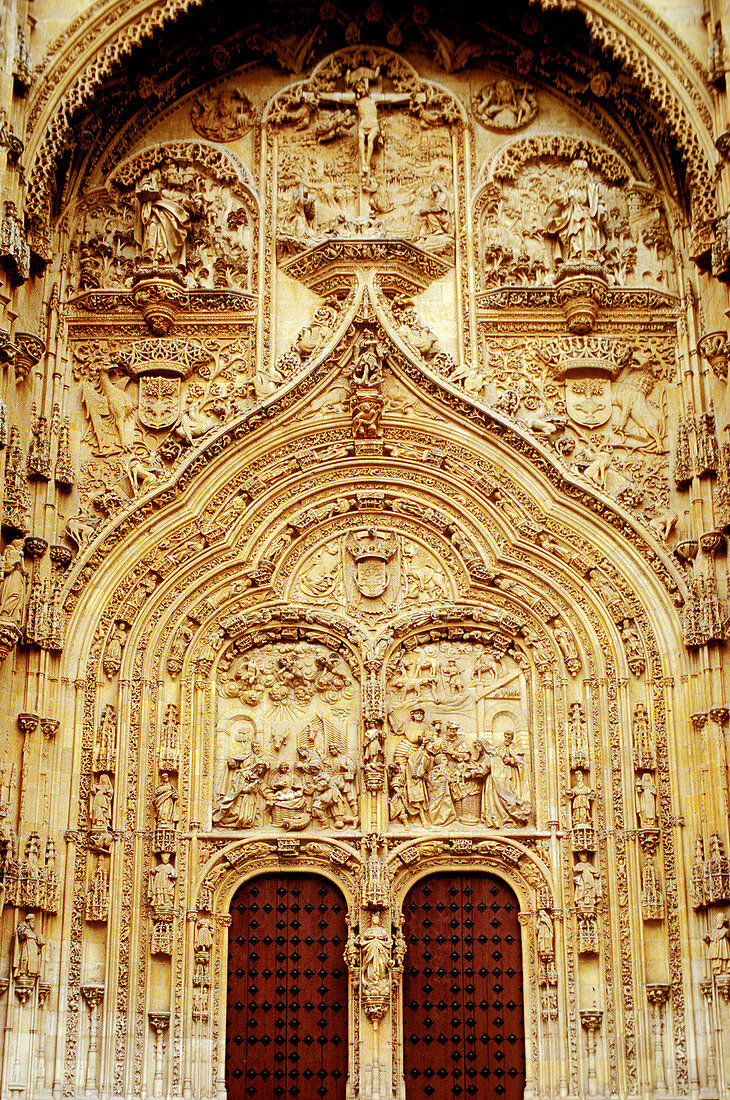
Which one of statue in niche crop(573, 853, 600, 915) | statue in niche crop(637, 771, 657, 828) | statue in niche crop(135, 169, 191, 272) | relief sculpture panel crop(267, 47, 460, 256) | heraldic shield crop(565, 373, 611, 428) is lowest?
statue in niche crop(573, 853, 600, 915)

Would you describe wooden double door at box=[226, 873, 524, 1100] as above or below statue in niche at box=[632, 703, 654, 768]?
below

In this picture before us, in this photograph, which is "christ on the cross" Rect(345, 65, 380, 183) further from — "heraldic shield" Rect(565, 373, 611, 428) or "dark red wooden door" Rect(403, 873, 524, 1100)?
"dark red wooden door" Rect(403, 873, 524, 1100)

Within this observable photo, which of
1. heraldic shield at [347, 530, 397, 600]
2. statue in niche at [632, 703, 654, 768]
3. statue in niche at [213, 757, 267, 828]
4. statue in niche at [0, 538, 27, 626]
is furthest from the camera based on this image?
heraldic shield at [347, 530, 397, 600]

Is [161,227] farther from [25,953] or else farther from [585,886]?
[585,886]

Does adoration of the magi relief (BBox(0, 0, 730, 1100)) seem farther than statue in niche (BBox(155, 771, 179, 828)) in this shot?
No

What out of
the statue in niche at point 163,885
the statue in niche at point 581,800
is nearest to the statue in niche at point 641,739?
the statue in niche at point 581,800

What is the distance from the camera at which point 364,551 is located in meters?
16.1

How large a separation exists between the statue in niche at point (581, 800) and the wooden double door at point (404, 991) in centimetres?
99

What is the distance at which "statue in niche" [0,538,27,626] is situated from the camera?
14.4 meters

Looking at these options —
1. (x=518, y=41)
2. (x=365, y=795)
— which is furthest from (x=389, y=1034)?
(x=518, y=41)

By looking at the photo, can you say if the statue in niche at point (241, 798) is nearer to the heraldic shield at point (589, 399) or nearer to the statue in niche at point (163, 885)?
the statue in niche at point (163, 885)

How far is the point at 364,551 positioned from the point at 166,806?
3191 millimetres

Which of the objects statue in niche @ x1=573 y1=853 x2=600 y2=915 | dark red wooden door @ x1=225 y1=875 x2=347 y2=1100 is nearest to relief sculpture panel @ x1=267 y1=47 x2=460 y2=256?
statue in niche @ x1=573 y1=853 x2=600 y2=915

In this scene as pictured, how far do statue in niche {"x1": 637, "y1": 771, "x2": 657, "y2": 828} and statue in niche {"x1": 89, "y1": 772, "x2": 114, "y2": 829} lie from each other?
488cm
